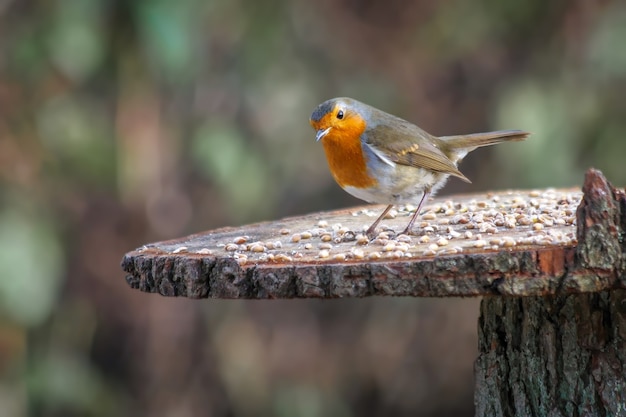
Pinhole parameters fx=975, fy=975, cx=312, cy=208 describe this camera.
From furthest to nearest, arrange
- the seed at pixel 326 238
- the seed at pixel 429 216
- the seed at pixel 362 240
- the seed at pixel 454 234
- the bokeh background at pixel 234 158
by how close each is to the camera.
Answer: the bokeh background at pixel 234 158
the seed at pixel 429 216
the seed at pixel 326 238
the seed at pixel 362 240
the seed at pixel 454 234

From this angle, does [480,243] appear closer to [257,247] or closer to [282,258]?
[282,258]

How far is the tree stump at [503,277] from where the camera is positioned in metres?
2.26

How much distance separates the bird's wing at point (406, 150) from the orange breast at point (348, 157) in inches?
2.2

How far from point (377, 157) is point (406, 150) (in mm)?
135

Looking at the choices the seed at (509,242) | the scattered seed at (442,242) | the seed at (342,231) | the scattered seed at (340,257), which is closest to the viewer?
the seed at (509,242)

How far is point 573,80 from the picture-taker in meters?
6.80

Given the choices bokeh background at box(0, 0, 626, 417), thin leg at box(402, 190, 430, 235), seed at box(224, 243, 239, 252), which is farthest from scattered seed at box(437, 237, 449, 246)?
bokeh background at box(0, 0, 626, 417)

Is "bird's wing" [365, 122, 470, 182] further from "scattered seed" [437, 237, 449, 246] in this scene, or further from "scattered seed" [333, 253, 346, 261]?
"scattered seed" [333, 253, 346, 261]

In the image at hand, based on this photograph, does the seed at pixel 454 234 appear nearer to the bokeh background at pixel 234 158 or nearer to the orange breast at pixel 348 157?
the orange breast at pixel 348 157

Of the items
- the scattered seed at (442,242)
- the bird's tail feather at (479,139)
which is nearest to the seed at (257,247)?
the scattered seed at (442,242)

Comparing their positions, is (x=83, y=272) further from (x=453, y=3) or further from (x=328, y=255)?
(x=328, y=255)

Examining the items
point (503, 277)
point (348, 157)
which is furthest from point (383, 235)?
point (503, 277)

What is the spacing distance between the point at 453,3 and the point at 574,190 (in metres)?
3.60

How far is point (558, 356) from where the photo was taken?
8.66 ft
